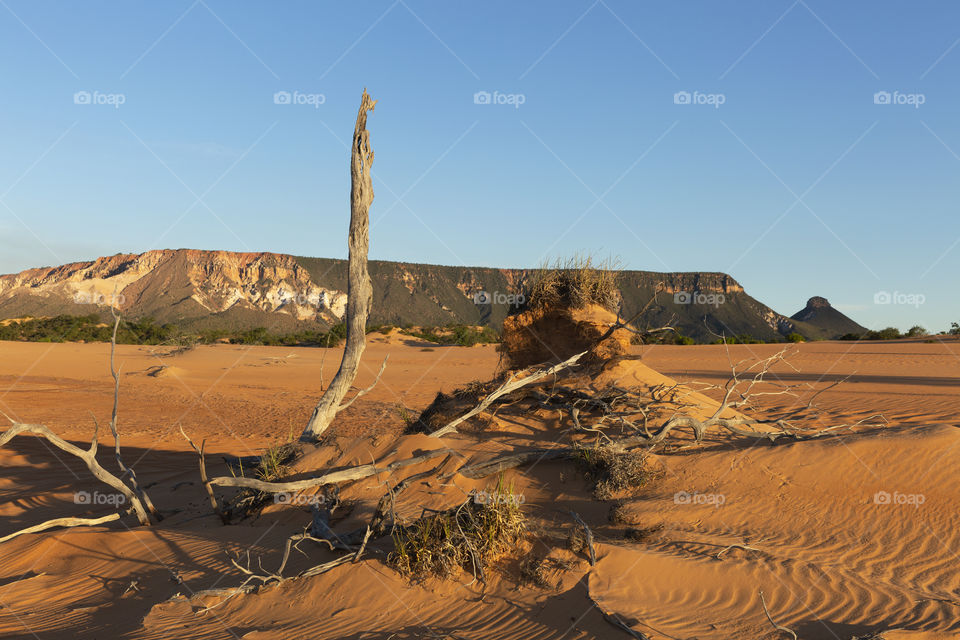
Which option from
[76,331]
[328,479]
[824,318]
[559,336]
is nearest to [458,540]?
[328,479]

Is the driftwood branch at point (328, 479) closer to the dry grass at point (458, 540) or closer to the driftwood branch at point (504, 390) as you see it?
the driftwood branch at point (504, 390)

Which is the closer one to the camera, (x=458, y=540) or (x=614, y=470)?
(x=458, y=540)

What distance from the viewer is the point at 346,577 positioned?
4742 millimetres

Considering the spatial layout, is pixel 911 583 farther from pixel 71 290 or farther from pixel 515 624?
pixel 71 290

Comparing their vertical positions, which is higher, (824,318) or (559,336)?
(824,318)

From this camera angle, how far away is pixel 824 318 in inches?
2335

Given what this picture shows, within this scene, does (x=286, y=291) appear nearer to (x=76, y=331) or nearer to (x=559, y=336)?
(x=76, y=331)

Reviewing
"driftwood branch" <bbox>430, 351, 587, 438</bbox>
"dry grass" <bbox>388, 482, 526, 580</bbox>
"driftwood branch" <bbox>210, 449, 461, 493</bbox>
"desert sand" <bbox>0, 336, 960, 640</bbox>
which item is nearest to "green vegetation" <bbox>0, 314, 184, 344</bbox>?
"desert sand" <bbox>0, 336, 960, 640</bbox>

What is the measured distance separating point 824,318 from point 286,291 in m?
61.3

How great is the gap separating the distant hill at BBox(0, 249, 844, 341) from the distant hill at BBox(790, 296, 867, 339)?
30cm

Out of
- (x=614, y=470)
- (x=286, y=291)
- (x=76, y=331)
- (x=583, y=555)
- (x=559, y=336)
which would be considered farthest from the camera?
(x=286, y=291)

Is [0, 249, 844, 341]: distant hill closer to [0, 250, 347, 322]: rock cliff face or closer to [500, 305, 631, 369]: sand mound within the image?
[0, 250, 347, 322]: rock cliff face

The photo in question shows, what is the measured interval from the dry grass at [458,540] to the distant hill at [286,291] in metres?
52.5

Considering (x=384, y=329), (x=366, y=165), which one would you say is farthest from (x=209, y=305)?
(x=366, y=165)
